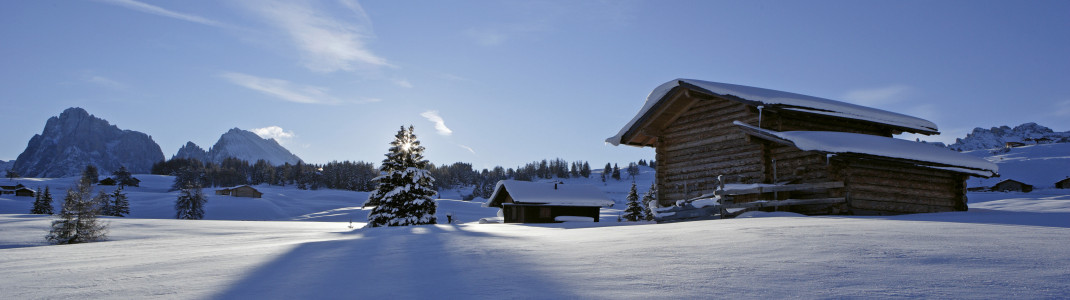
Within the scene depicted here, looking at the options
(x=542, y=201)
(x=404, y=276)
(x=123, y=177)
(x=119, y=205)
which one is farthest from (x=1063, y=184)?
(x=123, y=177)

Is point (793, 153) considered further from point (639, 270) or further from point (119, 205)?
point (119, 205)

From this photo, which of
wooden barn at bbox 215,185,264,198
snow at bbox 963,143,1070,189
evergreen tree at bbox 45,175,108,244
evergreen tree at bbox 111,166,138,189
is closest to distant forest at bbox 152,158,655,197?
evergreen tree at bbox 111,166,138,189

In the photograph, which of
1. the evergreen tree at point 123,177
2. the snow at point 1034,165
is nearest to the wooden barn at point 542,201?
the snow at point 1034,165

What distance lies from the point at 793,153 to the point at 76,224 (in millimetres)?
31206

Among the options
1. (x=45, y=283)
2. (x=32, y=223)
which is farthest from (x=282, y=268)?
(x=32, y=223)

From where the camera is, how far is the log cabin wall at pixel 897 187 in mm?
16047

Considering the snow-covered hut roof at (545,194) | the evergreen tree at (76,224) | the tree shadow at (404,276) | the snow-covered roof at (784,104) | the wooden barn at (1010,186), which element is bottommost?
the evergreen tree at (76,224)

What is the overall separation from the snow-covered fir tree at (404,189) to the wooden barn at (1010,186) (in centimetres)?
8177

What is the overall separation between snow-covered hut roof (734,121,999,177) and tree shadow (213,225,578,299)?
10.2 meters

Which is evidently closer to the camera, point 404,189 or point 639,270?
point 639,270

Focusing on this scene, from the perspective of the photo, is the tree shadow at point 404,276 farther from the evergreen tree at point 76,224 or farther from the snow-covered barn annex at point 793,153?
the evergreen tree at point 76,224

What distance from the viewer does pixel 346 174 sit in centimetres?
14050

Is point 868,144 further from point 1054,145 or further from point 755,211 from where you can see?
point 1054,145

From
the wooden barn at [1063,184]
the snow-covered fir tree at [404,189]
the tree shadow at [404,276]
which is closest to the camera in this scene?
the tree shadow at [404,276]
